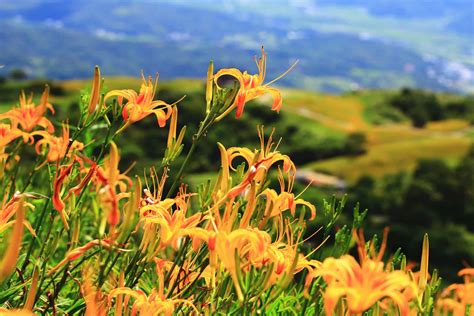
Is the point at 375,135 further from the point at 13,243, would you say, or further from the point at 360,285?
the point at 13,243

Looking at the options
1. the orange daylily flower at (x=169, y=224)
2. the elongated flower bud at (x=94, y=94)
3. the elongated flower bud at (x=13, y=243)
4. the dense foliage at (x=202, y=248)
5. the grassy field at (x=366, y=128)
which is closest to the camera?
the elongated flower bud at (x=13, y=243)

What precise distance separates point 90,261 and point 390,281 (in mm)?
757

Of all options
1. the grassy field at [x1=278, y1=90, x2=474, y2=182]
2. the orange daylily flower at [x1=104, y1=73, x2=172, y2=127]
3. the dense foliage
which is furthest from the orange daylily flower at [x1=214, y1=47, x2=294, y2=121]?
the grassy field at [x1=278, y1=90, x2=474, y2=182]

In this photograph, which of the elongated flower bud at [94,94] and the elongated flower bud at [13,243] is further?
the elongated flower bud at [94,94]

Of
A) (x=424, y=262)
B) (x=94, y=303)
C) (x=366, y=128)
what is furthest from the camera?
(x=366, y=128)

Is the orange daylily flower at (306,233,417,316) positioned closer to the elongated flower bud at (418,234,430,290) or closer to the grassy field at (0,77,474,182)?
the elongated flower bud at (418,234,430,290)

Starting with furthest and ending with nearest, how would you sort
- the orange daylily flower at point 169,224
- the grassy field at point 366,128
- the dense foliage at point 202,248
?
the grassy field at point 366,128 → the orange daylily flower at point 169,224 → the dense foliage at point 202,248

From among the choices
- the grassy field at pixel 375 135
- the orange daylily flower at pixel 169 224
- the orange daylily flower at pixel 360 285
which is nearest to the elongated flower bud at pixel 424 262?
the orange daylily flower at pixel 360 285

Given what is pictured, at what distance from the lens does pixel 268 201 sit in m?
1.15

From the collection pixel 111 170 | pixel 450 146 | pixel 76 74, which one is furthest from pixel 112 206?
pixel 76 74

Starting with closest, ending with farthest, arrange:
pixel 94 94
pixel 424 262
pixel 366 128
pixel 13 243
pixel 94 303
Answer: pixel 13 243, pixel 94 303, pixel 424 262, pixel 94 94, pixel 366 128

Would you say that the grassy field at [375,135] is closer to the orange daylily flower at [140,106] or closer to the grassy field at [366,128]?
the grassy field at [366,128]

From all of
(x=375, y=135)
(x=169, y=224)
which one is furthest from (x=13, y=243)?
(x=375, y=135)

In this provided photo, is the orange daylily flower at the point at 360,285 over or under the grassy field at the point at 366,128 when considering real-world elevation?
over
